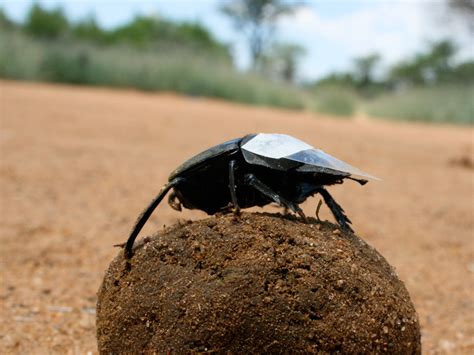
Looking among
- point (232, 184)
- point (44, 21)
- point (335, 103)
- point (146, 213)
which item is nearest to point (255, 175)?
point (232, 184)

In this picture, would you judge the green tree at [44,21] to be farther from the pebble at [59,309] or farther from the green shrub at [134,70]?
the pebble at [59,309]

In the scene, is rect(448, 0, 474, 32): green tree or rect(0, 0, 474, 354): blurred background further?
rect(448, 0, 474, 32): green tree

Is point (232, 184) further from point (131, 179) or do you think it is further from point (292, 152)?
point (131, 179)

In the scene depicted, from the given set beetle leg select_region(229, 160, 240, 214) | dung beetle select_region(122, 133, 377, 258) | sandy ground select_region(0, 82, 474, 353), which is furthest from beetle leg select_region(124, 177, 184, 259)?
sandy ground select_region(0, 82, 474, 353)

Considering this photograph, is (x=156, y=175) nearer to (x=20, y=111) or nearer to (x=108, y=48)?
(x=20, y=111)

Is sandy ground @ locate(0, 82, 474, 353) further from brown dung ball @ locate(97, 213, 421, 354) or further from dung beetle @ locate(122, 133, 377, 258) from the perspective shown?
dung beetle @ locate(122, 133, 377, 258)

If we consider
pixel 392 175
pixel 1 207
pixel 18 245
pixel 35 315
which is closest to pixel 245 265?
pixel 35 315

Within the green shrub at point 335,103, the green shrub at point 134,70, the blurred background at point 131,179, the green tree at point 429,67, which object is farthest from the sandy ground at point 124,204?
the green tree at point 429,67
